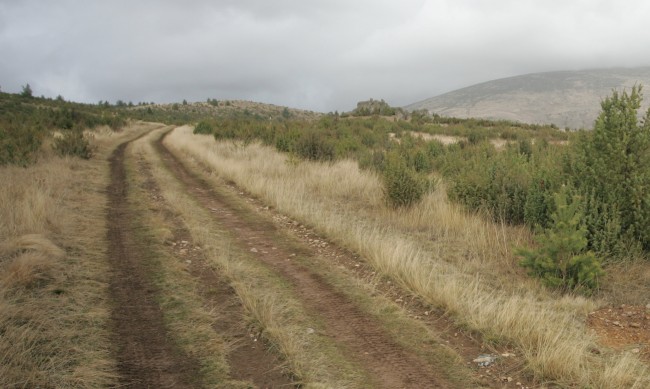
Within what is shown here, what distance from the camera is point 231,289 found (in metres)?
5.27

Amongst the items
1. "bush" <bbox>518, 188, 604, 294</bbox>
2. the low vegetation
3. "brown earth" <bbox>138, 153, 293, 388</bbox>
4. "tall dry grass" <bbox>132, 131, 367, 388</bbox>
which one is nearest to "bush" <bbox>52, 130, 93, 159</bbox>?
the low vegetation

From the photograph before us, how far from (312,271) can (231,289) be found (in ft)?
4.28

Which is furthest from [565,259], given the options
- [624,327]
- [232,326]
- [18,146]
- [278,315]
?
[18,146]

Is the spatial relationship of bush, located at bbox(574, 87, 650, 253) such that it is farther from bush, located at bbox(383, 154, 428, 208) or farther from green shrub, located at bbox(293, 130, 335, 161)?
green shrub, located at bbox(293, 130, 335, 161)

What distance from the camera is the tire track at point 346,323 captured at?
11.8ft

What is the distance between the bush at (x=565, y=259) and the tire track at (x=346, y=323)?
2668mm

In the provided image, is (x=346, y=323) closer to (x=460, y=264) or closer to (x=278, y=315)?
(x=278, y=315)

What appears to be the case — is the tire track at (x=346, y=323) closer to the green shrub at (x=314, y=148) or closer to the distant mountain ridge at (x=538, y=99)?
the green shrub at (x=314, y=148)

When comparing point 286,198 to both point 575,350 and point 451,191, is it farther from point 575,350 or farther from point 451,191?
point 575,350

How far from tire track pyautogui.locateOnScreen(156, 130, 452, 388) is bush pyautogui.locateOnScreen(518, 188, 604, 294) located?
2668 mm

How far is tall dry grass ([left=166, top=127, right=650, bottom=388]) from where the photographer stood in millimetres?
3660

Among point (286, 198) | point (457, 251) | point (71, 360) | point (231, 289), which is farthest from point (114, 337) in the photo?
point (286, 198)

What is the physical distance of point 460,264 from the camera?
21.1 feet

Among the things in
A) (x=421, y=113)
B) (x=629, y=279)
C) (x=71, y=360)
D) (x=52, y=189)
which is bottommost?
(x=629, y=279)
